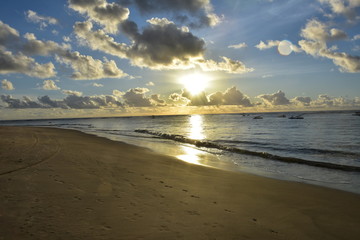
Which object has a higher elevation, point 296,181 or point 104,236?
point 104,236

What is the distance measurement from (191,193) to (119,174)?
4183mm

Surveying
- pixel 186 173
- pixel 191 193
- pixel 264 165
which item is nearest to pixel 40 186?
pixel 191 193

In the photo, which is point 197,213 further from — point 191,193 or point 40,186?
point 40,186

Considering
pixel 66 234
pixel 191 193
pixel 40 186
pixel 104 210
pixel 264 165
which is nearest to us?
pixel 66 234

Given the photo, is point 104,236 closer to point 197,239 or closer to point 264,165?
point 197,239

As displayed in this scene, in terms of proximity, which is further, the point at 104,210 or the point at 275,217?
the point at 275,217

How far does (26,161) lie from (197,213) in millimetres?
10950

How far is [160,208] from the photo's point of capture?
7105 mm

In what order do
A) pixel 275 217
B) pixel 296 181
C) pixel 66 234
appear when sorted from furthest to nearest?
pixel 296 181, pixel 275 217, pixel 66 234

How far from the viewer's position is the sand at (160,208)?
558cm

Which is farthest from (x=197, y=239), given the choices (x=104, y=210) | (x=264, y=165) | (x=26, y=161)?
(x=264, y=165)

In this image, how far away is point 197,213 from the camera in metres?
6.88

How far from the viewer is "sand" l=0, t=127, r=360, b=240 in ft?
18.3

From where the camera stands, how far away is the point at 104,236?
5.21 metres
